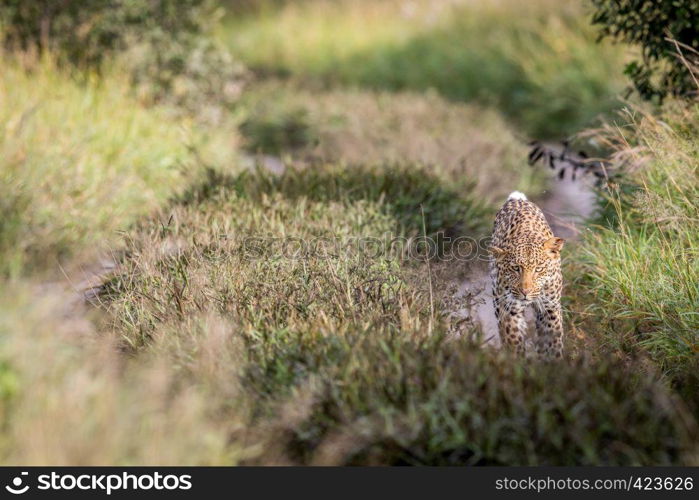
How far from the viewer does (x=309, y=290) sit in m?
5.27

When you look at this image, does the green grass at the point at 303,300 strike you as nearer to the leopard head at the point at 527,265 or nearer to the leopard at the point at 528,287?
the leopard at the point at 528,287

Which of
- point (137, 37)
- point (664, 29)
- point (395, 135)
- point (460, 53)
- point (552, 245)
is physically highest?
point (460, 53)

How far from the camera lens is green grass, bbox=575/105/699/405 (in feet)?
17.6

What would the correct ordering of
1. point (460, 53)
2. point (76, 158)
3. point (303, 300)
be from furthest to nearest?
point (460, 53), point (76, 158), point (303, 300)

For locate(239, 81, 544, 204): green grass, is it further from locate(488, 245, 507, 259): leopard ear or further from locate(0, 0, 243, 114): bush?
locate(488, 245, 507, 259): leopard ear

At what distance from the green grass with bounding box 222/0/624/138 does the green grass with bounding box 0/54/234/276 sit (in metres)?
5.07

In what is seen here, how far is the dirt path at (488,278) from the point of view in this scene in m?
5.09

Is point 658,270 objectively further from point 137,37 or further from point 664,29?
point 137,37

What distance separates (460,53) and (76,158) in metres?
9.07

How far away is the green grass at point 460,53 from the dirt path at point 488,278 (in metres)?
2.06

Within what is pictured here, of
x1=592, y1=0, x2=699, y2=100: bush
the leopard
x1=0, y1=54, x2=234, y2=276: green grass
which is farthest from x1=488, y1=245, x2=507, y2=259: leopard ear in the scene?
x1=0, y1=54, x2=234, y2=276: green grass

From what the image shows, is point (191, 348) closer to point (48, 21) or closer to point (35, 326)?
point (35, 326)

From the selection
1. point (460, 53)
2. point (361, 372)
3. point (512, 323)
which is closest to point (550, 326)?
point (512, 323)

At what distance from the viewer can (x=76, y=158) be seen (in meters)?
7.69
